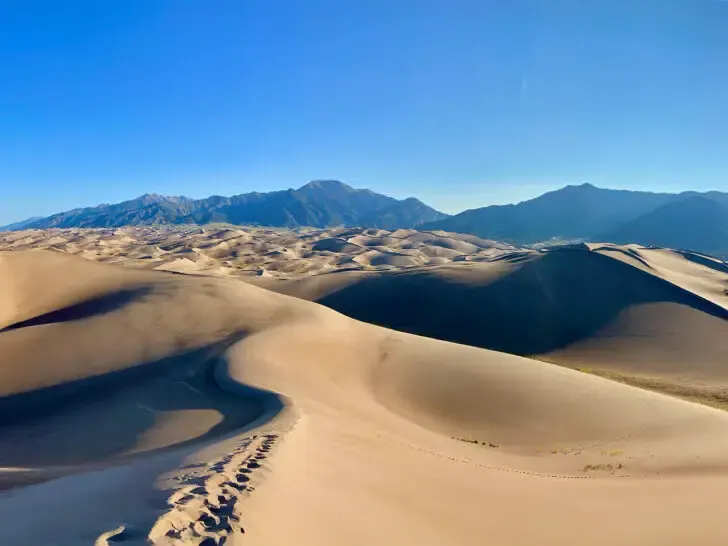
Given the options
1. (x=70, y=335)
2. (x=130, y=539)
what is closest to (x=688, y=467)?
(x=130, y=539)

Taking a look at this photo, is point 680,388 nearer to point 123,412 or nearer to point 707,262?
point 123,412

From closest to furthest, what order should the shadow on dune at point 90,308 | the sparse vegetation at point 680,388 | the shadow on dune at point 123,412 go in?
the shadow on dune at point 123,412 → the shadow on dune at point 90,308 → the sparse vegetation at point 680,388

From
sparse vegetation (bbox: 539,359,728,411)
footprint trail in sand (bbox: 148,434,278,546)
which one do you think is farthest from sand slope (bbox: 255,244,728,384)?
footprint trail in sand (bbox: 148,434,278,546)

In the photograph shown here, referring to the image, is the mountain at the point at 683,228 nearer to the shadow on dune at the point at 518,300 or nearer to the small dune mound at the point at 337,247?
the small dune mound at the point at 337,247

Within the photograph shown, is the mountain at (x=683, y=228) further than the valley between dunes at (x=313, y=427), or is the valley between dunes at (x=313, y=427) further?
the mountain at (x=683, y=228)

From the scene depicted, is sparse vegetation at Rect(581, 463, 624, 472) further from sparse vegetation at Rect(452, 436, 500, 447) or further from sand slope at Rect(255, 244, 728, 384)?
sand slope at Rect(255, 244, 728, 384)

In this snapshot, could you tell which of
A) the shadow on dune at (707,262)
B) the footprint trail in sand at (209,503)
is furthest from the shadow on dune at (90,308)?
the shadow on dune at (707,262)

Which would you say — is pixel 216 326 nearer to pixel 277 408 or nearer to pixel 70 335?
pixel 70 335
